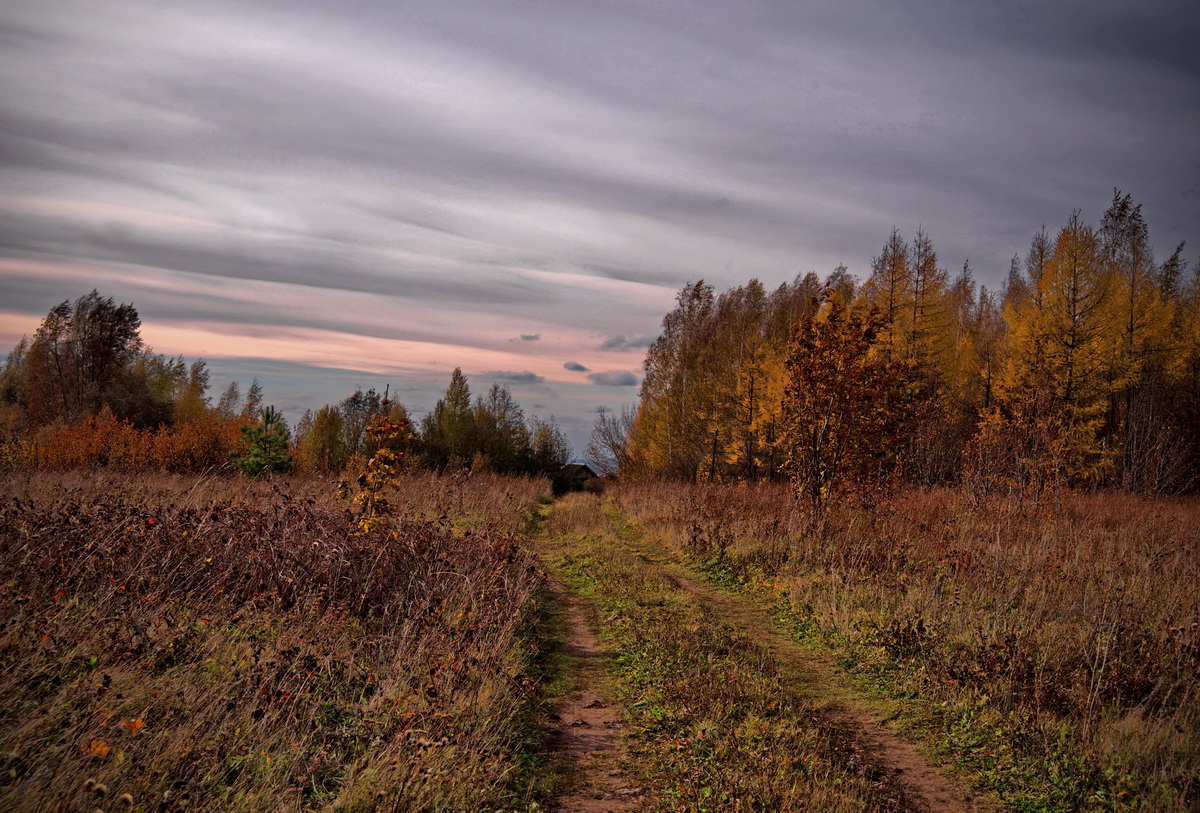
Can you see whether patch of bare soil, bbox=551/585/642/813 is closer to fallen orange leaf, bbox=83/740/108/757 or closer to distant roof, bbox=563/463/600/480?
fallen orange leaf, bbox=83/740/108/757

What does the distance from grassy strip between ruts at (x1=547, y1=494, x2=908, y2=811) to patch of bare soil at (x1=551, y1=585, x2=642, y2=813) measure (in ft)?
0.52

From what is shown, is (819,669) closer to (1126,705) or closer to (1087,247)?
(1126,705)

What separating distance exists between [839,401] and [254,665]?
10.4m

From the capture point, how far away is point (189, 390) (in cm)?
6134

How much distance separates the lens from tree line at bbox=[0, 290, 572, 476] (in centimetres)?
2198

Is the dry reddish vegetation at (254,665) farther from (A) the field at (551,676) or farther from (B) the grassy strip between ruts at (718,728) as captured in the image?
(B) the grassy strip between ruts at (718,728)

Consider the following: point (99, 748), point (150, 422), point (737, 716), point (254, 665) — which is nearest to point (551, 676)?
point (737, 716)

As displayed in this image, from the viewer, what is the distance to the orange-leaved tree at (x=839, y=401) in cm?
1186

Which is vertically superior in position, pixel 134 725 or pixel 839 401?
pixel 839 401

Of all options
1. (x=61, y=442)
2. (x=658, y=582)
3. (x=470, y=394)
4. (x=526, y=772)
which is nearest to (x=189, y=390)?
(x=470, y=394)

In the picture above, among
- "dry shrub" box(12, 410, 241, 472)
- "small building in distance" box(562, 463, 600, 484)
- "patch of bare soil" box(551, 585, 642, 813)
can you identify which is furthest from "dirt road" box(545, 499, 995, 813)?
"small building in distance" box(562, 463, 600, 484)

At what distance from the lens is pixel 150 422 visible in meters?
41.3

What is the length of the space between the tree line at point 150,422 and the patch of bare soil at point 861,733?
14335 mm

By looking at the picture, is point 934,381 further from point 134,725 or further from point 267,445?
point 134,725
